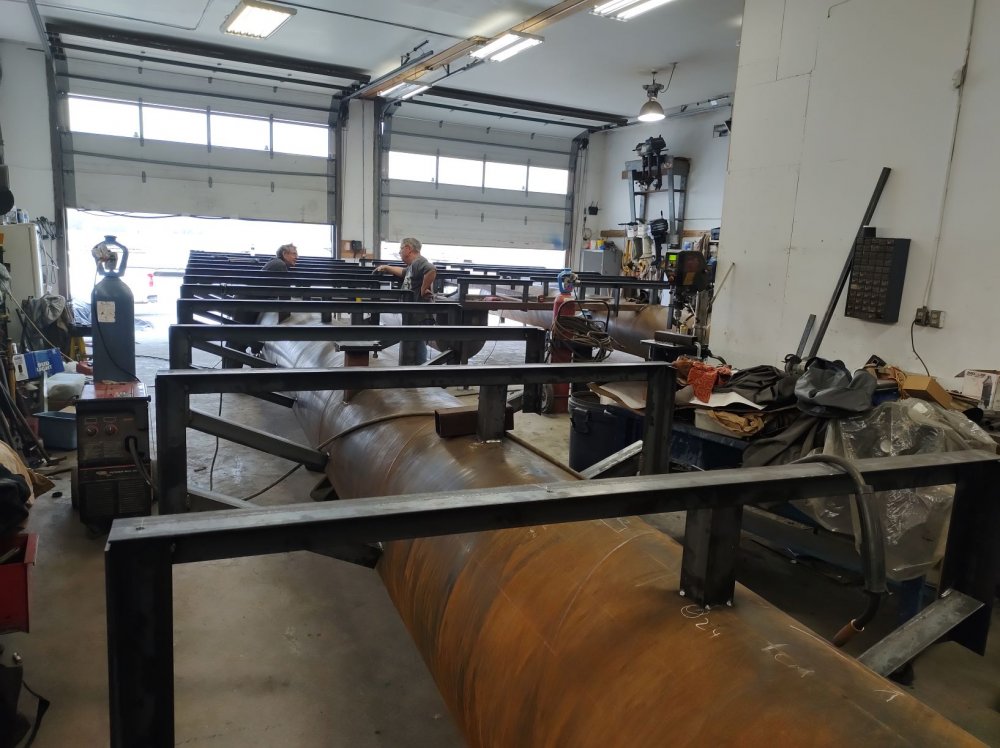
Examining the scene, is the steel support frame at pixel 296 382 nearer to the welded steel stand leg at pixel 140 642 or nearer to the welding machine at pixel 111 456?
the welded steel stand leg at pixel 140 642

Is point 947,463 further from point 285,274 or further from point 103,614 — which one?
point 285,274

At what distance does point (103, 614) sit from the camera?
2438 mm

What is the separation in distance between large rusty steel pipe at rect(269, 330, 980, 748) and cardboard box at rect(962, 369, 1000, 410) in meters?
2.33

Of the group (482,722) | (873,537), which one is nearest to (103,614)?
(482,722)

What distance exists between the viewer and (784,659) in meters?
0.96

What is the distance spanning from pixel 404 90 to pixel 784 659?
10.2m

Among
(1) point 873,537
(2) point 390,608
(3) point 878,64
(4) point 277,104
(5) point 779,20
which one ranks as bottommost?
(2) point 390,608

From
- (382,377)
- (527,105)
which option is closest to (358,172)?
(527,105)

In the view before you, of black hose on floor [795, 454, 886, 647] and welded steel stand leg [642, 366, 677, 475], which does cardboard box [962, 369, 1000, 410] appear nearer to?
welded steel stand leg [642, 366, 677, 475]

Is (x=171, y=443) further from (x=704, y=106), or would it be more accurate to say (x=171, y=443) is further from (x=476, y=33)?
(x=704, y=106)

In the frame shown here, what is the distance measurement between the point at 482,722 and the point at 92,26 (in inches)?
390

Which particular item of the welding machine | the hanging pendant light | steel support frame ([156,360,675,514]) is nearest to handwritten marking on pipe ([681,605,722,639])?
steel support frame ([156,360,675,514])

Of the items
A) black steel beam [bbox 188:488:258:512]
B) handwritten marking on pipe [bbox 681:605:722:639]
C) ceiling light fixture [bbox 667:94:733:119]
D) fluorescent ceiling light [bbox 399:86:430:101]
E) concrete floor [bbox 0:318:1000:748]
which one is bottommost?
concrete floor [bbox 0:318:1000:748]

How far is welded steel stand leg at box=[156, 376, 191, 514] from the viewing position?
167 cm
